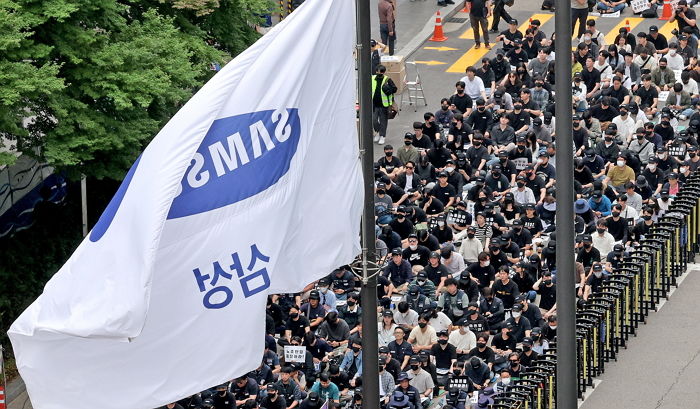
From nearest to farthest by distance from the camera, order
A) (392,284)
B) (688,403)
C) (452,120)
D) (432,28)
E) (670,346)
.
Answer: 1. (688,403)
2. (670,346)
3. (392,284)
4. (452,120)
5. (432,28)

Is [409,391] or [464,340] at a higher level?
[409,391]

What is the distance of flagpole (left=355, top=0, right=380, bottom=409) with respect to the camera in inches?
460

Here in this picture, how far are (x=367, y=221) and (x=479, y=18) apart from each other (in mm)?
26024

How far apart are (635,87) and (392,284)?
9115 mm

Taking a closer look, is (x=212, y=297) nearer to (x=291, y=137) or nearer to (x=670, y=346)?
(x=291, y=137)

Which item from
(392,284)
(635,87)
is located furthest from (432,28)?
(392,284)

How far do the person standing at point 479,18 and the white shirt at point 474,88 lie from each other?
4.15m

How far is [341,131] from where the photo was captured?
37.7ft

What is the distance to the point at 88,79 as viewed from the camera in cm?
2372

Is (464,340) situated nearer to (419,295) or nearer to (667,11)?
(419,295)

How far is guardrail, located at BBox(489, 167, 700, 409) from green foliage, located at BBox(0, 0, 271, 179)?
714 centimetres

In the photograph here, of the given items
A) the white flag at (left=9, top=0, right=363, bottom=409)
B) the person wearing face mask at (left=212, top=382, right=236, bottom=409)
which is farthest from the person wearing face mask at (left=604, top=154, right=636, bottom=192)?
the white flag at (left=9, top=0, right=363, bottom=409)

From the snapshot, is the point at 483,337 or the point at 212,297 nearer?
the point at 212,297

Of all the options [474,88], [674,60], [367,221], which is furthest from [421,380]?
[674,60]
